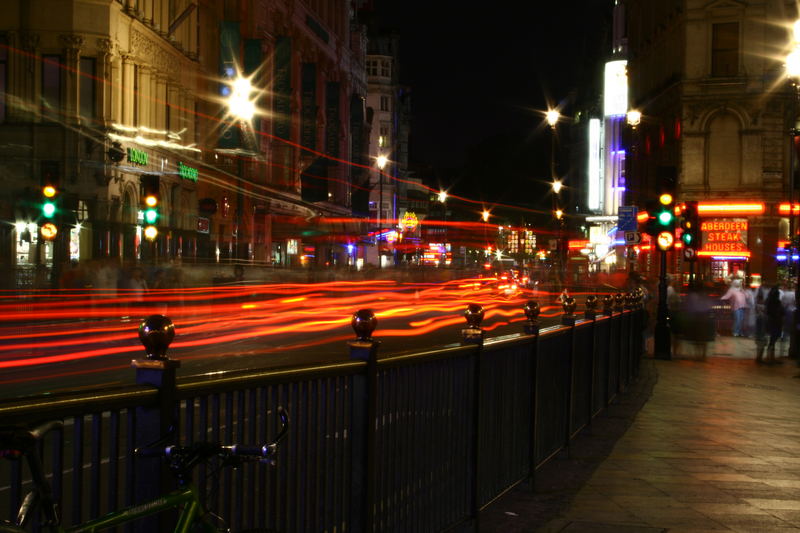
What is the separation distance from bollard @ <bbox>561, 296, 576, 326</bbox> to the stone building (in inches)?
1446

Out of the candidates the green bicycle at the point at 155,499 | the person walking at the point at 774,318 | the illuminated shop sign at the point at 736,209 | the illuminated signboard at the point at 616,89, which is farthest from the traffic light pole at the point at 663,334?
the illuminated signboard at the point at 616,89

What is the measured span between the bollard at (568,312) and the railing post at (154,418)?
6.56m

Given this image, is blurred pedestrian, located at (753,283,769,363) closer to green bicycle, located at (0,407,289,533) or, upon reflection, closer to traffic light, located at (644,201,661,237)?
traffic light, located at (644,201,661,237)

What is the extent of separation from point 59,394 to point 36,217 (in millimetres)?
32504

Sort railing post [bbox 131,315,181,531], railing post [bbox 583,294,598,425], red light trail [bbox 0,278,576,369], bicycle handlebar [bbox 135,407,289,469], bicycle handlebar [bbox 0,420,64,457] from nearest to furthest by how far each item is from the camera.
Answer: bicycle handlebar [bbox 0,420,64,457] → bicycle handlebar [bbox 135,407,289,469] → railing post [bbox 131,315,181,531] → railing post [bbox 583,294,598,425] → red light trail [bbox 0,278,576,369]

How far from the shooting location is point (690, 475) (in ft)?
29.2

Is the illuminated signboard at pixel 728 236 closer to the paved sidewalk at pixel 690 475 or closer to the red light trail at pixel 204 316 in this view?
the red light trail at pixel 204 316

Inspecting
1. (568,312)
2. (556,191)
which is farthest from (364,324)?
(556,191)

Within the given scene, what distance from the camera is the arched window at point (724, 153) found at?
45844 mm

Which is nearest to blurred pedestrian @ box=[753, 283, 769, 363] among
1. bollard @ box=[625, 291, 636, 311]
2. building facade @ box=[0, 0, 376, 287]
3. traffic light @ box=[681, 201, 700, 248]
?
traffic light @ box=[681, 201, 700, 248]

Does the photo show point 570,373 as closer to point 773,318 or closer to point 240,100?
point 773,318

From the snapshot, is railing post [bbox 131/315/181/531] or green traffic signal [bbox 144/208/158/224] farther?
green traffic signal [bbox 144/208/158/224]

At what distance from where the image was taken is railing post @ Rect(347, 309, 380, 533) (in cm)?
471

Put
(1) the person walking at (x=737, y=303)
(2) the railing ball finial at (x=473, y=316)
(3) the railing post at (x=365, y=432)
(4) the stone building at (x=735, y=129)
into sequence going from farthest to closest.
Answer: (4) the stone building at (x=735, y=129) < (1) the person walking at (x=737, y=303) < (2) the railing ball finial at (x=473, y=316) < (3) the railing post at (x=365, y=432)
